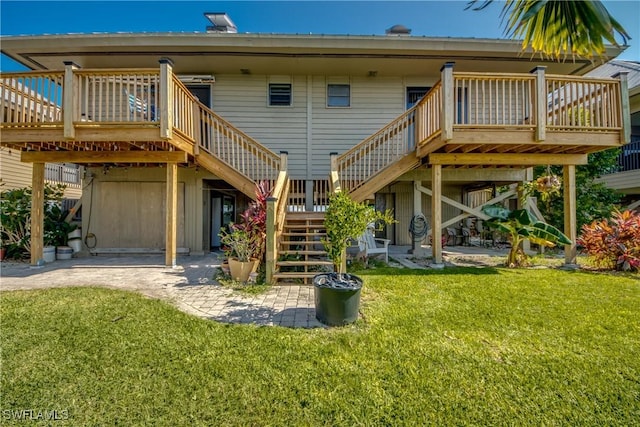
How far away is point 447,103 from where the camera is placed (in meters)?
5.18

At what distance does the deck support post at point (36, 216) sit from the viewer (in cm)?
604

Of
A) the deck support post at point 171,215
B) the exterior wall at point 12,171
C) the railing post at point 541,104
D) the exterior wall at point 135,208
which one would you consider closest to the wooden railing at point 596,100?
the railing post at point 541,104

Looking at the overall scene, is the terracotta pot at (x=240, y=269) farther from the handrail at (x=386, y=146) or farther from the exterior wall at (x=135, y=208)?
the exterior wall at (x=135, y=208)

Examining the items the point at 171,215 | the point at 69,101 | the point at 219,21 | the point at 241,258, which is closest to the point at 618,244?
the point at 241,258

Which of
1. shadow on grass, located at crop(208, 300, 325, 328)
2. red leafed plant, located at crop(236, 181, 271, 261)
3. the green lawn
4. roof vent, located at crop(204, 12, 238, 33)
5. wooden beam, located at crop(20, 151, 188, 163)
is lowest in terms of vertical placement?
the green lawn

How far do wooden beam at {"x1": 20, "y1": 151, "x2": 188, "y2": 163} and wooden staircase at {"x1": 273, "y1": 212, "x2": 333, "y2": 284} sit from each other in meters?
2.80

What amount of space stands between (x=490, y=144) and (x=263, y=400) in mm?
5923

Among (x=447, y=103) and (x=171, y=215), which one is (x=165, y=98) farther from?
(x=447, y=103)

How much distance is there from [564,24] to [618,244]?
17.4 feet

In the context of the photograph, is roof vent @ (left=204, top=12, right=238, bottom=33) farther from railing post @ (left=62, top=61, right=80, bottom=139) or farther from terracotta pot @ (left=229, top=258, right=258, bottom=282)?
terracotta pot @ (left=229, top=258, right=258, bottom=282)

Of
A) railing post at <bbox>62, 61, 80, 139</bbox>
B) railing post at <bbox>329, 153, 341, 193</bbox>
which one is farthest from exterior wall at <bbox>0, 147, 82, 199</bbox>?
railing post at <bbox>329, 153, 341, 193</bbox>

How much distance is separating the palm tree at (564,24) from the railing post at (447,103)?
5.17 feet

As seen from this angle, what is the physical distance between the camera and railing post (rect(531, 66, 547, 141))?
5316mm

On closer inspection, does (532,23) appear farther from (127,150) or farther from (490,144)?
(127,150)
